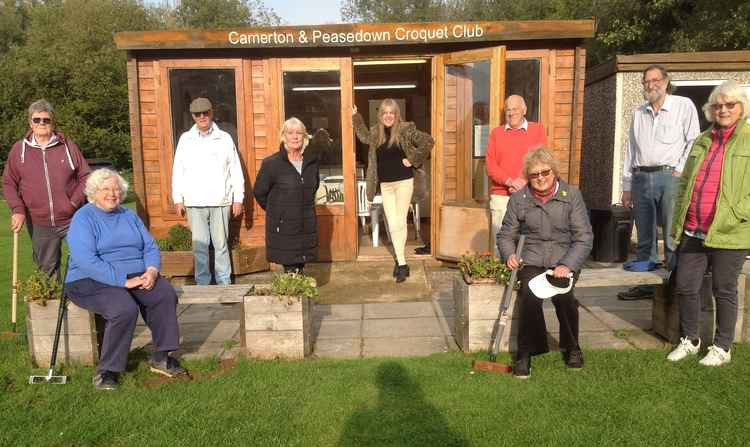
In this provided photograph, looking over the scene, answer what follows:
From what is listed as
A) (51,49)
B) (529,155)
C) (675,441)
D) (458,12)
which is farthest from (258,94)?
(458,12)

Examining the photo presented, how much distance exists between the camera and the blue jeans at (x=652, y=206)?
523 centimetres

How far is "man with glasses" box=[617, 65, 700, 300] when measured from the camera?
5.16m

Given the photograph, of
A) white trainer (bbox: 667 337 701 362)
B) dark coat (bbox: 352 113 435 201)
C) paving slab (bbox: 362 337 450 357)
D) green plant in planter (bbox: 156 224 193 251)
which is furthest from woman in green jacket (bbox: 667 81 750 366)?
green plant in planter (bbox: 156 224 193 251)

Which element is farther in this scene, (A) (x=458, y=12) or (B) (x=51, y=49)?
(A) (x=458, y=12)

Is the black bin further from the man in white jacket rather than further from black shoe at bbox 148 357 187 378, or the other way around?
black shoe at bbox 148 357 187 378

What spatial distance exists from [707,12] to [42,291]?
17.2m

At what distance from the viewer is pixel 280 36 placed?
6.64 metres

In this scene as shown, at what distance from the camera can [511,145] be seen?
18.2 feet

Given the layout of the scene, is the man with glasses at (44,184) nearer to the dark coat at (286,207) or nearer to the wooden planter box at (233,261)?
the dark coat at (286,207)

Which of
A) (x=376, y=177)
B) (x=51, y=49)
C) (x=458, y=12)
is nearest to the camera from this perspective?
(x=376, y=177)

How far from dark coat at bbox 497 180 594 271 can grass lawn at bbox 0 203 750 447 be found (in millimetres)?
728

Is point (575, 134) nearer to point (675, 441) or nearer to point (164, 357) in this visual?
point (675, 441)

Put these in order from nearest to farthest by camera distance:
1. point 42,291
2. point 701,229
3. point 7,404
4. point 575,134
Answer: point 7,404, point 701,229, point 42,291, point 575,134

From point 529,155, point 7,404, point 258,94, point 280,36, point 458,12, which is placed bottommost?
point 7,404
